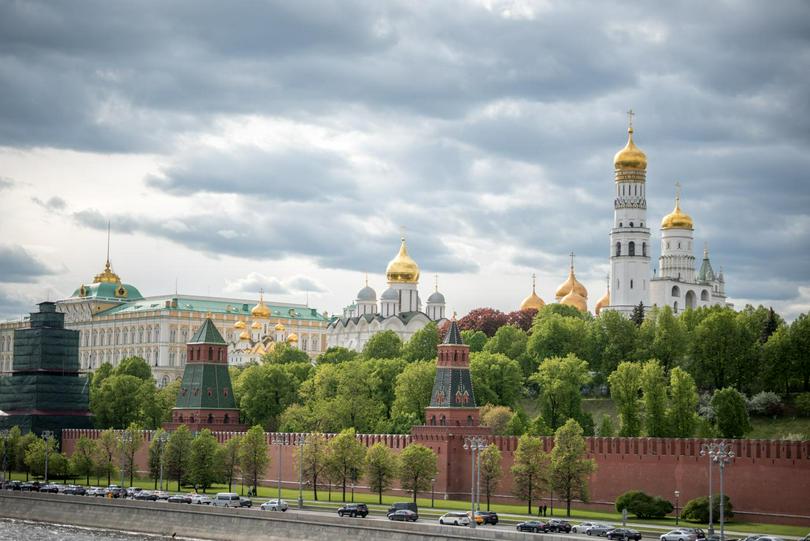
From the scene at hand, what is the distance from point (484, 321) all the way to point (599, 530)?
8876 cm

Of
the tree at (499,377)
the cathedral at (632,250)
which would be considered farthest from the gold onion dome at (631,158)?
the tree at (499,377)

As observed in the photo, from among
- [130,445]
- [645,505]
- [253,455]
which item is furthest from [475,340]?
[645,505]

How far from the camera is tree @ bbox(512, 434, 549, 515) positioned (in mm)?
78812

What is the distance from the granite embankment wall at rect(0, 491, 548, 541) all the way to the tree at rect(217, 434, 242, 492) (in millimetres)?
12237

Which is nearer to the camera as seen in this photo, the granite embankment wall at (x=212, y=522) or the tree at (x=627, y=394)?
the granite embankment wall at (x=212, y=522)

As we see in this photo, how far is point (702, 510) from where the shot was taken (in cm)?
7231

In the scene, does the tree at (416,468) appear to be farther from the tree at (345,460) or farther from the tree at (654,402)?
the tree at (654,402)

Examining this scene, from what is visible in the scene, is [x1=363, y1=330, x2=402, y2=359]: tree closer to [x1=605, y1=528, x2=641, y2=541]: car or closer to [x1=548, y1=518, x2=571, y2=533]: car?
[x1=548, y1=518, x2=571, y2=533]: car

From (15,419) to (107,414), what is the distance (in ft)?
30.6

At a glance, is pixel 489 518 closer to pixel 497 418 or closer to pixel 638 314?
pixel 497 418

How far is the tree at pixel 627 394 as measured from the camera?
98.3m

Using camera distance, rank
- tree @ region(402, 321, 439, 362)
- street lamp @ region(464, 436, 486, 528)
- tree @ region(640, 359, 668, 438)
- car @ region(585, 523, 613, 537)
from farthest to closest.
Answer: tree @ region(402, 321, 439, 362) < tree @ region(640, 359, 668, 438) < street lamp @ region(464, 436, 486, 528) < car @ region(585, 523, 613, 537)

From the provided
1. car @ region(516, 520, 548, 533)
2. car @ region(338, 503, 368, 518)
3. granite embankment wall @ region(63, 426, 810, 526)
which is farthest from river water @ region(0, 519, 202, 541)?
car @ region(516, 520, 548, 533)

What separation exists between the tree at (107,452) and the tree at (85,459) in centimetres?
50
